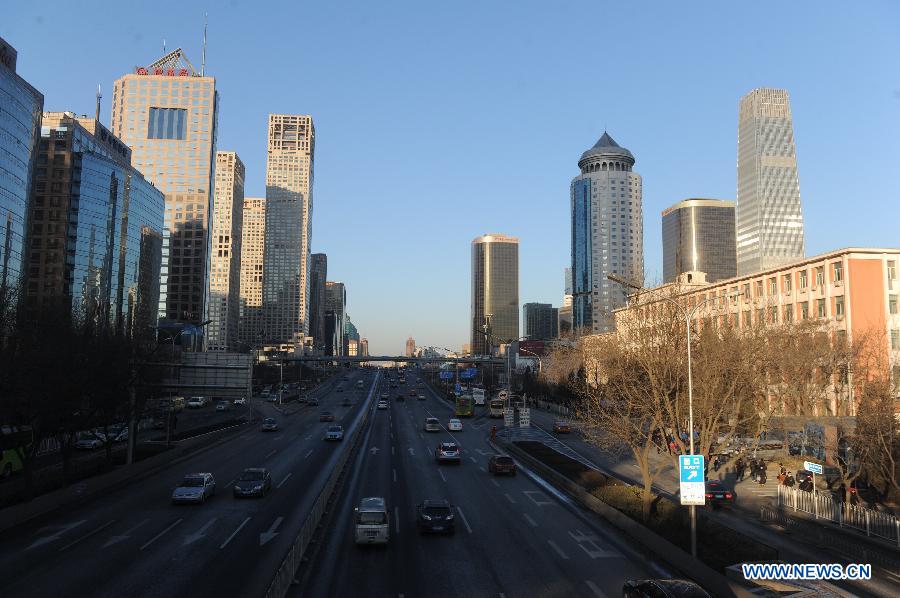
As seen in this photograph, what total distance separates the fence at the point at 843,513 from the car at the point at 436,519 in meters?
18.3

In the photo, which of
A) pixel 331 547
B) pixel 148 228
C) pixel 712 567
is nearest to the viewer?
pixel 712 567

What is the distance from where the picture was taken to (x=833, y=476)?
42531mm

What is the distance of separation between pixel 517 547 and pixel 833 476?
29868 millimetres

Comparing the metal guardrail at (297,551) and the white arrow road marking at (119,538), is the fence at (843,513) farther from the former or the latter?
the white arrow road marking at (119,538)

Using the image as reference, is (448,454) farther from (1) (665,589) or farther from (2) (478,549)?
(1) (665,589)

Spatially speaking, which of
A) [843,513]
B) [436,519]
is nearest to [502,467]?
[436,519]

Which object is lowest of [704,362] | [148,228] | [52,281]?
[704,362]

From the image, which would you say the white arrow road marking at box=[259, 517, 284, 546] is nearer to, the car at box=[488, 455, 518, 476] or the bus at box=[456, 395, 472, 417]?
the car at box=[488, 455, 518, 476]

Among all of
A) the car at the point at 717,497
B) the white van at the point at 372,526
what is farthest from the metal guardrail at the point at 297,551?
the car at the point at 717,497

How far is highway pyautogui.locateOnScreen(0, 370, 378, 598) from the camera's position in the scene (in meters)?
19.4

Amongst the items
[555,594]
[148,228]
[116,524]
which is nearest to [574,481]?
[555,594]

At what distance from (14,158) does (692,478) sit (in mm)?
122235

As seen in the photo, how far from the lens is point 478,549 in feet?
78.5

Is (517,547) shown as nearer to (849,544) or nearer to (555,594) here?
(555,594)
